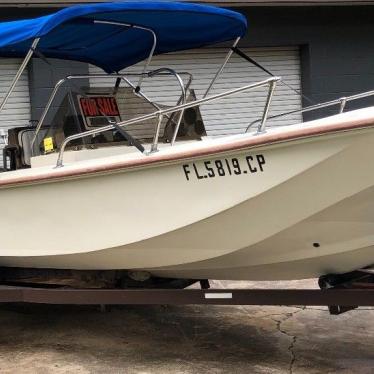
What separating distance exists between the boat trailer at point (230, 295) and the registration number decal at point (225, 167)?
0.89 metres

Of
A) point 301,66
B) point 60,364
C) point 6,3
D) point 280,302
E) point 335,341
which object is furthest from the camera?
point 301,66

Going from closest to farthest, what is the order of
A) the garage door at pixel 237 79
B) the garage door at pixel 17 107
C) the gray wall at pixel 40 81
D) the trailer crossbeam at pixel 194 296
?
1. the trailer crossbeam at pixel 194 296
2. the gray wall at pixel 40 81
3. the garage door at pixel 17 107
4. the garage door at pixel 237 79

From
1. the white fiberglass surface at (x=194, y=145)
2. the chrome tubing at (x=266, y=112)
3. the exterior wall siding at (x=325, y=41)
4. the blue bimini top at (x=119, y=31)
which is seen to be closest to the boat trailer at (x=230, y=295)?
the white fiberglass surface at (x=194, y=145)

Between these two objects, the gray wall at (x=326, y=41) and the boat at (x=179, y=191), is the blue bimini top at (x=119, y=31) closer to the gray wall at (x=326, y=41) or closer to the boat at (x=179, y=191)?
the boat at (x=179, y=191)

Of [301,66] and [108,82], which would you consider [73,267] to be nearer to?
[108,82]

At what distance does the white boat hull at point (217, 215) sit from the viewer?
12.1 ft

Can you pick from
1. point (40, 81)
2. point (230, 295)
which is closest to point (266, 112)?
point (230, 295)

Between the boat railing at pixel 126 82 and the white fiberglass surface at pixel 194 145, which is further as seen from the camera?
the boat railing at pixel 126 82

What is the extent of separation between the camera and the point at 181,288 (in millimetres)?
4777

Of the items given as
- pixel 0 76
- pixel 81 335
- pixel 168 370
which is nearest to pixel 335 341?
pixel 168 370

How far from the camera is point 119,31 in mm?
5449

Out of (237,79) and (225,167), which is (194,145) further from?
(237,79)

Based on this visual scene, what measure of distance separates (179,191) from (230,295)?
2.66ft

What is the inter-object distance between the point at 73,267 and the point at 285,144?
1907 millimetres
